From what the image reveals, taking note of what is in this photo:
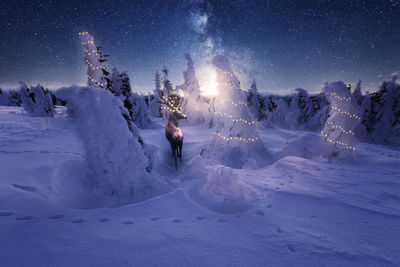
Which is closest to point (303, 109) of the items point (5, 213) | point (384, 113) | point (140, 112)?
point (384, 113)

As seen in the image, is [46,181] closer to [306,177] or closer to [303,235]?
[303,235]

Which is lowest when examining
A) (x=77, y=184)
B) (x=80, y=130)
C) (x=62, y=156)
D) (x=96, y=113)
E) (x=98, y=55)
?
(x=77, y=184)

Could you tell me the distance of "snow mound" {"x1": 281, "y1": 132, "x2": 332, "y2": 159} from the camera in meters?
7.00

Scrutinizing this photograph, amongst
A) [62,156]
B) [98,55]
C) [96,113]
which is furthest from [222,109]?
[98,55]

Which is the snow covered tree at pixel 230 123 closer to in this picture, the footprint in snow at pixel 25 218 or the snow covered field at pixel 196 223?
the snow covered field at pixel 196 223

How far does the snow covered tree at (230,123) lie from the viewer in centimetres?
691

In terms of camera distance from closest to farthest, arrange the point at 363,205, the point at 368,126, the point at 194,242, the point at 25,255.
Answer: the point at 25,255 → the point at 194,242 → the point at 363,205 → the point at 368,126

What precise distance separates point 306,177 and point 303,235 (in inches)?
105

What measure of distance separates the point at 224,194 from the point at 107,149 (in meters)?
2.33

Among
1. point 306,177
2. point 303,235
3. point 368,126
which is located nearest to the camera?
point 303,235

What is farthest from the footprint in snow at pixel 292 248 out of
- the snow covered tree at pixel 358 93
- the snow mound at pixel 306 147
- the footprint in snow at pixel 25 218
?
the snow covered tree at pixel 358 93

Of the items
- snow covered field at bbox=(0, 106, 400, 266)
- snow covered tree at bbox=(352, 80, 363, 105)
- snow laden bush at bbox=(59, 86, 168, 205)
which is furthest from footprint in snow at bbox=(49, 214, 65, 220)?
snow covered tree at bbox=(352, 80, 363, 105)

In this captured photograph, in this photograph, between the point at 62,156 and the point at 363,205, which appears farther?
the point at 62,156

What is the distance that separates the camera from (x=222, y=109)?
7062mm
